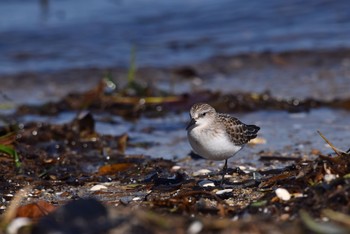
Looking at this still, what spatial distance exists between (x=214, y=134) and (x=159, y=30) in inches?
318

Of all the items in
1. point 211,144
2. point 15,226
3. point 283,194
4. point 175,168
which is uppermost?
point 15,226

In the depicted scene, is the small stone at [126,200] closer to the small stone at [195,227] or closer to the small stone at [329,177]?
the small stone at [329,177]

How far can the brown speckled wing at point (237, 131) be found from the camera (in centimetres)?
506

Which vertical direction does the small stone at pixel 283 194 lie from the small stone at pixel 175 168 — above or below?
above

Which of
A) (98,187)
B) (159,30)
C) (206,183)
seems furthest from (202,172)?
(159,30)

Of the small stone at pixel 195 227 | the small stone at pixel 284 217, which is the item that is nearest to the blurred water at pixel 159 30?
the small stone at pixel 284 217

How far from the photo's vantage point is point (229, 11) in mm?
13086

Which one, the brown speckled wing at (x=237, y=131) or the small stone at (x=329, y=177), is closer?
Result: the small stone at (x=329, y=177)

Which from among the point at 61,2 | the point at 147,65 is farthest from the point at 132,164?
the point at 61,2

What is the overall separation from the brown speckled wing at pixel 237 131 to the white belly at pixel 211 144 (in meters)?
0.08

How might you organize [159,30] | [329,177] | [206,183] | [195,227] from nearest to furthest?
[195,227] < [329,177] < [206,183] < [159,30]

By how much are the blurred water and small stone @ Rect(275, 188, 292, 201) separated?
23.3 ft

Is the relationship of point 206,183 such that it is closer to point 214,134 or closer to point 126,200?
point 214,134

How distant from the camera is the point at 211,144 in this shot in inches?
193
